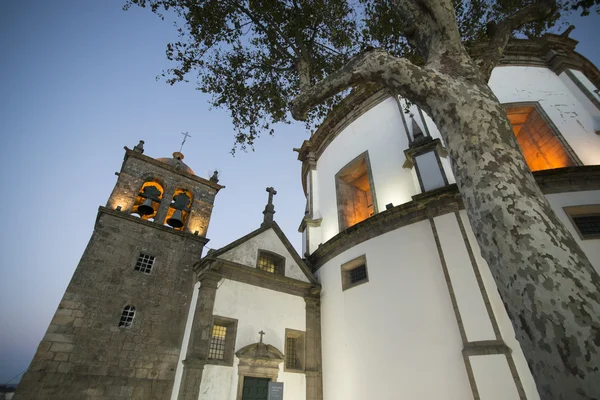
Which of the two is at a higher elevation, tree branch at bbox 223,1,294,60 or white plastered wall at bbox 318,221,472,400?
tree branch at bbox 223,1,294,60

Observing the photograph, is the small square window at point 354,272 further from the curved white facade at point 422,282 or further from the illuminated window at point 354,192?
the illuminated window at point 354,192

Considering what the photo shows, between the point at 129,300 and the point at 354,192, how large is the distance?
1150cm

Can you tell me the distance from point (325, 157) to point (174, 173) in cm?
850

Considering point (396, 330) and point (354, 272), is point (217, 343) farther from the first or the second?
point (396, 330)

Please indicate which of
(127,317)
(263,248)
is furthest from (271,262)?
(127,317)

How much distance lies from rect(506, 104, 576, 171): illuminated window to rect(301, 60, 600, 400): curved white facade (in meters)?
0.19

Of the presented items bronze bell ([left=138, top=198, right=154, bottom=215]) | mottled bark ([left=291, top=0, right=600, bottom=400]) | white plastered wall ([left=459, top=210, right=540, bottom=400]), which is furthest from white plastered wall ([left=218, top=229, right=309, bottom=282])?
mottled bark ([left=291, top=0, right=600, bottom=400])

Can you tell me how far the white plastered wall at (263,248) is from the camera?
38.3ft

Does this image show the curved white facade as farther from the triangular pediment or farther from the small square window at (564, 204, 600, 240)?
the triangular pediment

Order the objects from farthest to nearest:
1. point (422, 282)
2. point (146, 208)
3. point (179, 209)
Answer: point (179, 209), point (146, 208), point (422, 282)

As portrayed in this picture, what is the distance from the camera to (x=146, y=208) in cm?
1257

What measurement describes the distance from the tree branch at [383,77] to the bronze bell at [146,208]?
9838 mm

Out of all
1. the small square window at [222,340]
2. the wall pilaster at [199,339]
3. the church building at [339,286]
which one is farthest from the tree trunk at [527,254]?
the small square window at [222,340]

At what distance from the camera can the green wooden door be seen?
945 centimetres
